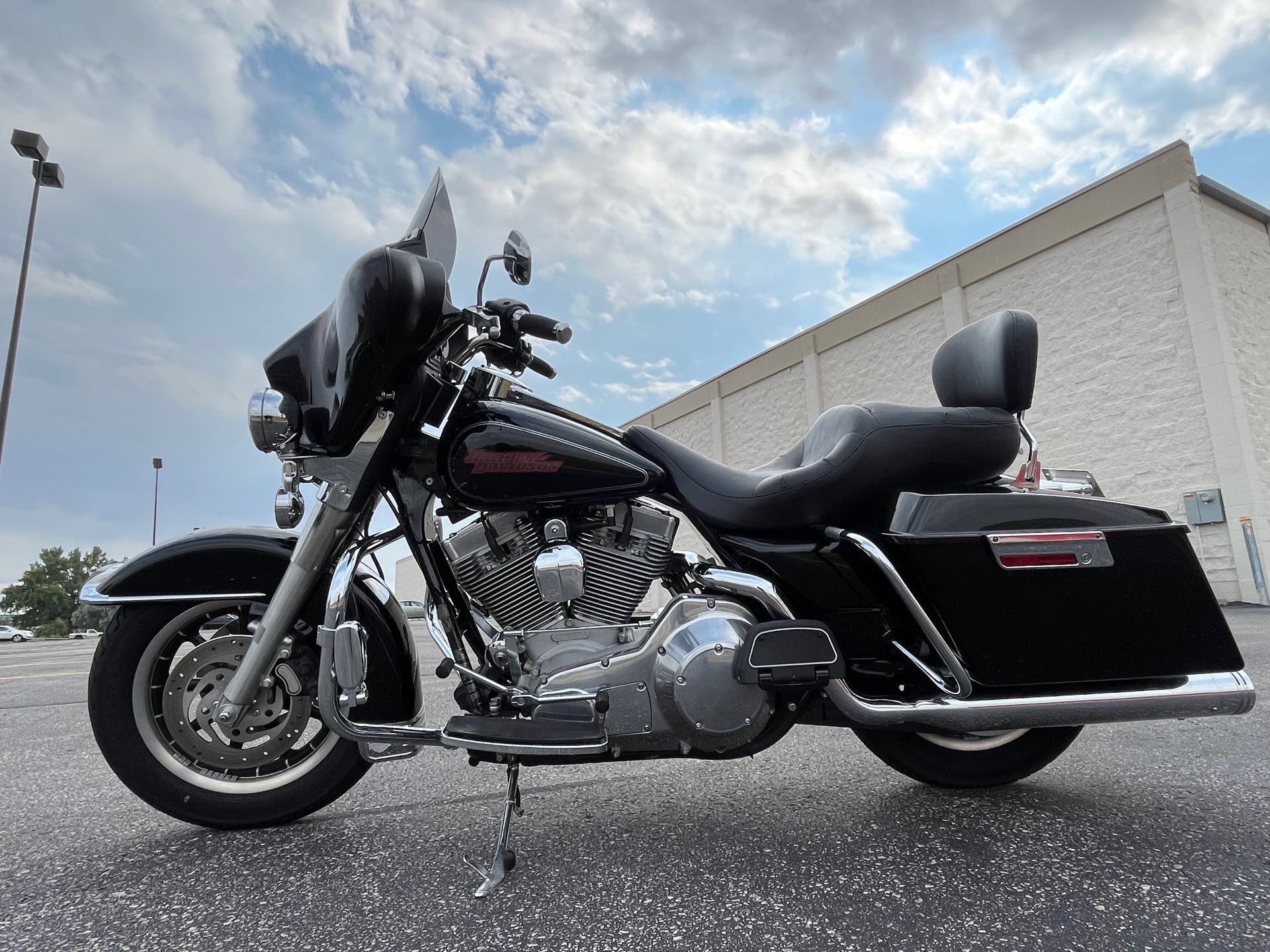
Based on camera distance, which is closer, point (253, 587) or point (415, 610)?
Result: point (253, 587)

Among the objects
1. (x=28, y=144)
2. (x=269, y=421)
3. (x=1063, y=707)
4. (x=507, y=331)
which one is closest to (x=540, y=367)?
(x=507, y=331)

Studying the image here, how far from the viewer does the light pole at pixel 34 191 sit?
12.3 metres

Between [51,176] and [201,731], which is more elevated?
[51,176]

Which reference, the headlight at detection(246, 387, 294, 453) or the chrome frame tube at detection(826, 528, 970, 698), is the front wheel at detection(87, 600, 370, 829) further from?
the chrome frame tube at detection(826, 528, 970, 698)

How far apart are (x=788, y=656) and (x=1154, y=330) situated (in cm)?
1269

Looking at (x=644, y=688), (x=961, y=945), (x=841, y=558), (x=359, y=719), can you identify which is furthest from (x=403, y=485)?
(x=961, y=945)

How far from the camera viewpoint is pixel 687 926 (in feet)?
4.75

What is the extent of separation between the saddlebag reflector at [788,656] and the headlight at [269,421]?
136cm

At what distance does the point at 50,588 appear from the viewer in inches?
1713

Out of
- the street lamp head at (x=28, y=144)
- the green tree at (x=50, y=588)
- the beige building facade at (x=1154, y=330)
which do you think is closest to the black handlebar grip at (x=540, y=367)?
the beige building facade at (x=1154, y=330)

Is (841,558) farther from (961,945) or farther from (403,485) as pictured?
(403,485)

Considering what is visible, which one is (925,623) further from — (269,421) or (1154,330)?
(1154,330)

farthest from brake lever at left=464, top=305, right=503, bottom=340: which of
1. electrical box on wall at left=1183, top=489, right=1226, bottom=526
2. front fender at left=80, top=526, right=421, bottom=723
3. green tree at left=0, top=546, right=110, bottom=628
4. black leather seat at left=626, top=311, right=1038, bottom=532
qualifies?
green tree at left=0, top=546, right=110, bottom=628

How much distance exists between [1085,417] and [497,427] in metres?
13.1
